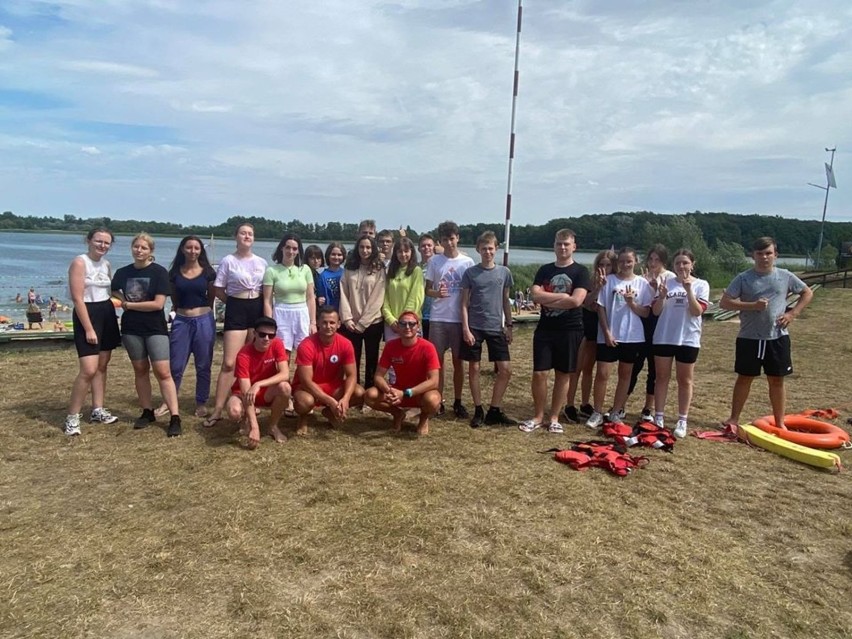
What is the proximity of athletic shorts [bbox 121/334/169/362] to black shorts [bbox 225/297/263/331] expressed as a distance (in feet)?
1.81

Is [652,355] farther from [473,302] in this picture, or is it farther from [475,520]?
[475,520]

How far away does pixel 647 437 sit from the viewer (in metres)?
4.88

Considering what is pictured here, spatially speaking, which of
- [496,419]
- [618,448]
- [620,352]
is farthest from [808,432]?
[496,419]

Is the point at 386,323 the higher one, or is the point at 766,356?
the point at 386,323

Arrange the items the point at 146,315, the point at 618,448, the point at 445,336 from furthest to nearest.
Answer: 1. the point at 445,336
2. the point at 146,315
3. the point at 618,448

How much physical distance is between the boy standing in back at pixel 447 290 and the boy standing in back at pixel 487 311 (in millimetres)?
124

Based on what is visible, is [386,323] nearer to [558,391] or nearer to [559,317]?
[559,317]

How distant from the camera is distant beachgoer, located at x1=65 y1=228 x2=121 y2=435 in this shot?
4715 mm

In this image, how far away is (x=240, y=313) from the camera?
16.8 ft

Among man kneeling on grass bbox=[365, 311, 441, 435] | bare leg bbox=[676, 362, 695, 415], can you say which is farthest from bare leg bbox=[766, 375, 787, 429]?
man kneeling on grass bbox=[365, 311, 441, 435]

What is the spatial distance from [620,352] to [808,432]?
1.84 m

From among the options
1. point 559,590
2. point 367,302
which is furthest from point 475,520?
point 367,302

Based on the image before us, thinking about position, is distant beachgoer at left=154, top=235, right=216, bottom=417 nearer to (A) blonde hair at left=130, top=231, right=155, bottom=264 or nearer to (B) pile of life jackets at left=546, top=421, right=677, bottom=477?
(A) blonde hair at left=130, top=231, right=155, bottom=264

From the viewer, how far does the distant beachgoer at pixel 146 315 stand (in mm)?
4871
